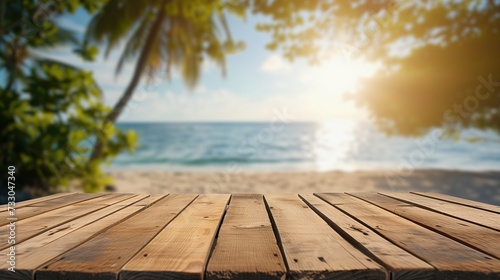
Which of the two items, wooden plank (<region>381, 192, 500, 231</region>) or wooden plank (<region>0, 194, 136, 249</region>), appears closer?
wooden plank (<region>0, 194, 136, 249</region>)

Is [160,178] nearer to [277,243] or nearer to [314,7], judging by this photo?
[314,7]

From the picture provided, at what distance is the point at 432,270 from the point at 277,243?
1.37 feet

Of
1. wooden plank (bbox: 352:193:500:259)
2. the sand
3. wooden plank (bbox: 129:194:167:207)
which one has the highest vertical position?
wooden plank (bbox: 352:193:500:259)

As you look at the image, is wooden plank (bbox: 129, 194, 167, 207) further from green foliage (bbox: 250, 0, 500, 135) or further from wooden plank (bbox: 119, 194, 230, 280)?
green foliage (bbox: 250, 0, 500, 135)

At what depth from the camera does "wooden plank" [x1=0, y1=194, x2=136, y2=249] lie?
4.03 ft

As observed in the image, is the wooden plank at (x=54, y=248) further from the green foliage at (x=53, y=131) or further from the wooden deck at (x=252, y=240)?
the green foliage at (x=53, y=131)

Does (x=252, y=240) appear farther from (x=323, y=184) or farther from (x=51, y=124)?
(x=323, y=184)

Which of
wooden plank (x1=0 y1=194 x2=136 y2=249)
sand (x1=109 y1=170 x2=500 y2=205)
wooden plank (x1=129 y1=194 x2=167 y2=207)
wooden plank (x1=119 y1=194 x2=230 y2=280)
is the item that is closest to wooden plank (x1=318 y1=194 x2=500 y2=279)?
wooden plank (x1=119 y1=194 x2=230 y2=280)

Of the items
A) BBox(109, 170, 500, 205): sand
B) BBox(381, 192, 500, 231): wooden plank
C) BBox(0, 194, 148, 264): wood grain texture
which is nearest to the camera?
BBox(0, 194, 148, 264): wood grain texture

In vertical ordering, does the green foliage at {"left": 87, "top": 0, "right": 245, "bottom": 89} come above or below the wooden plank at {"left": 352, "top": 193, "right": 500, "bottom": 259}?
above

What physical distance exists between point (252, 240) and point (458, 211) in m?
1.10

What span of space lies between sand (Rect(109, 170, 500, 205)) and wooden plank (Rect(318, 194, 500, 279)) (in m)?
6.89

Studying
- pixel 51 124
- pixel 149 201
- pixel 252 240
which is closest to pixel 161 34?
pixel 51 124

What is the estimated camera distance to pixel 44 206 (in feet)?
5.78
